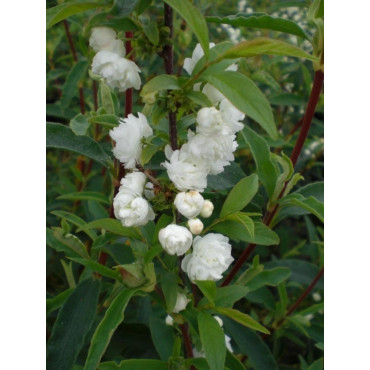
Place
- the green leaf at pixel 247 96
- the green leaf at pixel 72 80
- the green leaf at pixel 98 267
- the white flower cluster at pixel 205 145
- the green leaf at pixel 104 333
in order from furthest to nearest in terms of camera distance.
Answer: the green leaf at pixel 72 80 < the green leaf at pixel 98 267 < the green leaf at pixel 104 333 < the white flower cluster at pixel 205 145 < the green leaf at pixel 247 96

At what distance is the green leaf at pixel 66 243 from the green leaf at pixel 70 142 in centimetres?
22

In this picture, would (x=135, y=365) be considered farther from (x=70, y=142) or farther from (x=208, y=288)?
(x=70, y=142)

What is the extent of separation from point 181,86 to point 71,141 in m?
0.40

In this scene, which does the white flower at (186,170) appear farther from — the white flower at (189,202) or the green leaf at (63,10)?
the green leaf at (63,10)

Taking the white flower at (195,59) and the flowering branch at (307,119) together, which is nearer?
the white flower at (195,59)

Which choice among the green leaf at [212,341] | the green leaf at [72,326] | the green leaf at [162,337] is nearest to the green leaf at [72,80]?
the green leaf at [72,326]

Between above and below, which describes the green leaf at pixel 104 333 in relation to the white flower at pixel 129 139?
below

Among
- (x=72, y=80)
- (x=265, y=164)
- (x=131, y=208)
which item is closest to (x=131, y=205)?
(x=131, y=208)

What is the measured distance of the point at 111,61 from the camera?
828 millimetres

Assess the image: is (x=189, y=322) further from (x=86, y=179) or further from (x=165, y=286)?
(x=86, y=179)

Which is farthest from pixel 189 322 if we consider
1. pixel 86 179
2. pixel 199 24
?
pixel 86 179

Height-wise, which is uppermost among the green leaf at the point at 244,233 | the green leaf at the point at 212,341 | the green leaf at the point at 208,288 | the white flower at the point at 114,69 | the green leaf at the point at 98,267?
the white flower at the point at 114,69

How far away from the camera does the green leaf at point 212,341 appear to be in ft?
2.99

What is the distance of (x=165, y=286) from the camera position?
98 centimetres
